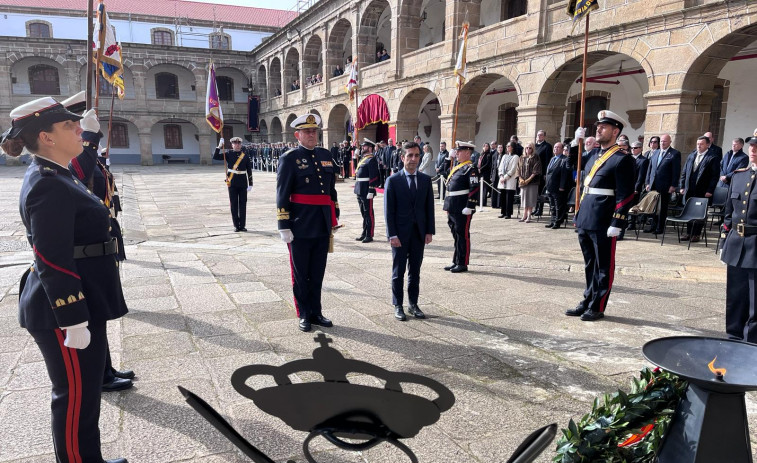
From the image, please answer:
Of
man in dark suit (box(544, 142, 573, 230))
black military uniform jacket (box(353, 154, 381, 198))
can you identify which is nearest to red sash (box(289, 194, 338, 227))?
black military uniform jacket (box(353, 154, 381, 198))

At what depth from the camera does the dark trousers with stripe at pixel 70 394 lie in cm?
207

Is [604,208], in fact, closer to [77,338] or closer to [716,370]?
[716,370]

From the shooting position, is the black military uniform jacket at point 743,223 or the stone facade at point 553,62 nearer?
the black military uniform jacket at point 743,223

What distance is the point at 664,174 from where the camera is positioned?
872cm

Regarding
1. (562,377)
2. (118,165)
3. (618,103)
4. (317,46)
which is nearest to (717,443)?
(562,377)

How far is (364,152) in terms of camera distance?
8875 mm

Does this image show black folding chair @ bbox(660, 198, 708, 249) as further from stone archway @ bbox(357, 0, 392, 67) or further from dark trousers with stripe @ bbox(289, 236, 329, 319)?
stone archway @ bbox(357, 0, 392, 67)

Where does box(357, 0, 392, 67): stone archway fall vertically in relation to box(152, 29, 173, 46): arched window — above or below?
below

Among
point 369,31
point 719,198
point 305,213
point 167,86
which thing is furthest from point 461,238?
point 167,86

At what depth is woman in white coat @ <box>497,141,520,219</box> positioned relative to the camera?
35.3 feet

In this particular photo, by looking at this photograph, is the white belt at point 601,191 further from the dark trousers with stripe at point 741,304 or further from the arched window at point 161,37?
the arched window at point 161,37

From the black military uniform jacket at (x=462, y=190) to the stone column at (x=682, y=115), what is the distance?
5384 millimetres

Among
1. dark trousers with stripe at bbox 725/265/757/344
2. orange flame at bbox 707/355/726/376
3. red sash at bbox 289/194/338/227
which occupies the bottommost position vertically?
dark trousers with stripe at bbox 725/265/757/344

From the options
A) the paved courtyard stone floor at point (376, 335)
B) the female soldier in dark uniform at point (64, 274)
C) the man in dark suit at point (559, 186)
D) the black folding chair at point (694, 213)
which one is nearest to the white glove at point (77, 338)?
the female soldier in dark uniform at point (64, 274)
